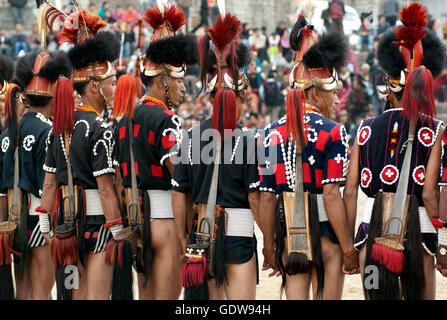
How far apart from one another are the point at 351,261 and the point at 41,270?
248cm

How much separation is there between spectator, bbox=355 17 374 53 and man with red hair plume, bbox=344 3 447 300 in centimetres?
1570

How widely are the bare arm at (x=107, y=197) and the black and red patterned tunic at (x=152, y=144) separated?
145mm

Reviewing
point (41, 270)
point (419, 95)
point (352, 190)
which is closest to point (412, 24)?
point (419, 95)

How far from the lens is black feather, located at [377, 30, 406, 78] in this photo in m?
4.82

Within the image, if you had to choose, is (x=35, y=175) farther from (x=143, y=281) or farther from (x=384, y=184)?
(x=384, y=184)

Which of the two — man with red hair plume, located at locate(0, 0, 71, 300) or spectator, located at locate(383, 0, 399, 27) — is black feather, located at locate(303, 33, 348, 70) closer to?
man with red hair plume, located at locate(0, 0, 71, 300)

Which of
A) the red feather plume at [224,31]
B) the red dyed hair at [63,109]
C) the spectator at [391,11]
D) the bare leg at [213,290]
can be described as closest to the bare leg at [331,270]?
the bare leg at [213,290]

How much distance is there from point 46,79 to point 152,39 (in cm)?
101

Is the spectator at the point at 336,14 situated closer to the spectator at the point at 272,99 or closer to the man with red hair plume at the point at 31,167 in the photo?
the spectator at the point at 272,99

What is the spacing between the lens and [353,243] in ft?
15.8

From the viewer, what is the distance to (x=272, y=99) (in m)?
17.7

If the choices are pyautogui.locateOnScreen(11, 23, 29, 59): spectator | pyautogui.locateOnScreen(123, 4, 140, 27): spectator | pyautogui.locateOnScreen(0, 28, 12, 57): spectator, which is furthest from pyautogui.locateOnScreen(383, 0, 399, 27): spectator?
pyautogui.locateOnScreen(0, 28, 12, 57): spectator

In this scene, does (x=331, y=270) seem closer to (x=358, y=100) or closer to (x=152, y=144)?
(x=152, y=144)

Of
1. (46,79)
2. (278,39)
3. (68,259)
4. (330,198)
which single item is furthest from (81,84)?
(278,39)
